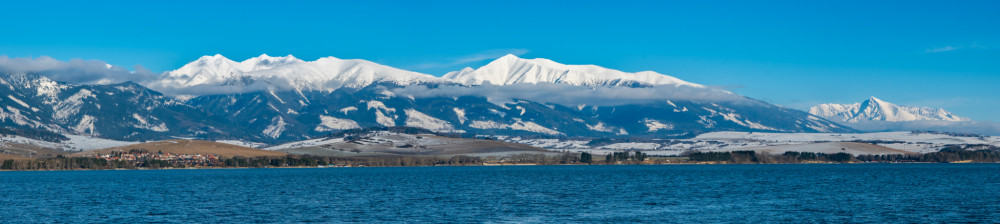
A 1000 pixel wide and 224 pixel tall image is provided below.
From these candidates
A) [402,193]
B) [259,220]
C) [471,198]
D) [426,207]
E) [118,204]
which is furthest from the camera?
[402,193]

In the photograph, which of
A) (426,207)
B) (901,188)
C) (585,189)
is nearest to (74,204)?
(426,207)

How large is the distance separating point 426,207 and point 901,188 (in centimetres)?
8099

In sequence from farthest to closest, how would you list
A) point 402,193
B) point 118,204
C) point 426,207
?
point 402,193
point 118,204
point 426,207

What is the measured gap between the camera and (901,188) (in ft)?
530

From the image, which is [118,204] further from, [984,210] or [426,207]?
[984,210]

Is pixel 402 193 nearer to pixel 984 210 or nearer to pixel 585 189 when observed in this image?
pixel 585 189

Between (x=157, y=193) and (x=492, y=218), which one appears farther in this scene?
(x=157, y=193)

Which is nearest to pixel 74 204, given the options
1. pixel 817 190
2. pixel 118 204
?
pixel 118 204

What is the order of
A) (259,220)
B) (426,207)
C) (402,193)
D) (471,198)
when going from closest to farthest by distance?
(259,220)
(426,207)
(471,198)
(402,193)

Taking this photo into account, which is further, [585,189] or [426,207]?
[585,189]

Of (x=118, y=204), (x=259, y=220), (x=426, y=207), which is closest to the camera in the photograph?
(x=259, y=220)

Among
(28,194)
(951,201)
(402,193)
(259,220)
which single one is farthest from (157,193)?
(951,201)

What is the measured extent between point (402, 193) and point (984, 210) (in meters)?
78.8

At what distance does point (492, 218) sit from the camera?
10619cm
